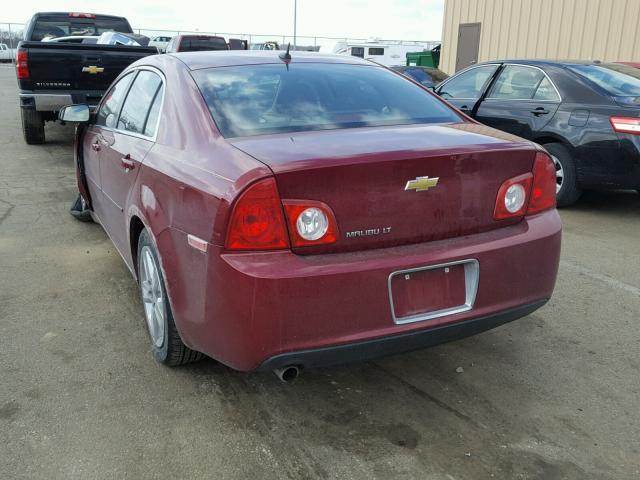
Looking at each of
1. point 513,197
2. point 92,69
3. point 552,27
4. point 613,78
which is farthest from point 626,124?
point 552,27

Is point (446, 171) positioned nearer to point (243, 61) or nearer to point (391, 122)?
point (391, 122)

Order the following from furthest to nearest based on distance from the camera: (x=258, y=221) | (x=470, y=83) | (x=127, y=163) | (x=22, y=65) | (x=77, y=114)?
(x=22, y=65), (x=470, y=83), (x=77, y=114), (x=127, y=163), (x=258, y=221)

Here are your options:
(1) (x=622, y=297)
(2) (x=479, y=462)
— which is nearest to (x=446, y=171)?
(2) (x=479, y=462)

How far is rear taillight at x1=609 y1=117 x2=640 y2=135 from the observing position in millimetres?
5580

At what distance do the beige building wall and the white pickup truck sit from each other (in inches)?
1170

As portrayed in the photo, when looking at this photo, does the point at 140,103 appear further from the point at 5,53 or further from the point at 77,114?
the point at 5,53

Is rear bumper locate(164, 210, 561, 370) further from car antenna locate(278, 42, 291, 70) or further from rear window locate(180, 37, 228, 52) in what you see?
rear window locate(180, 37, 228, 52)

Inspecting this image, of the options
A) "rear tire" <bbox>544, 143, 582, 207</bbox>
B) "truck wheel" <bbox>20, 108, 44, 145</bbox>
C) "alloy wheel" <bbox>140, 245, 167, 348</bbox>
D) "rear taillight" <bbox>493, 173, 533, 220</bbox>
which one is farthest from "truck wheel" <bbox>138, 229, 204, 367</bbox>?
"truck wheel" <bbox>20, 108, 44, 145</bbox>

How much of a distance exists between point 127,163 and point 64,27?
1020 centimetres

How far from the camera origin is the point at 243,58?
3.43m

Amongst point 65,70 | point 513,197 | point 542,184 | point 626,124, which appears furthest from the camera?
point 65,70

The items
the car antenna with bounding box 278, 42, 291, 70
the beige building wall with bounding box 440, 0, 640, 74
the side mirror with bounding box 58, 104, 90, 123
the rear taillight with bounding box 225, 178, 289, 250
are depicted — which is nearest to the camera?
the rear taillight with bounding box 225, 178, 289, 250

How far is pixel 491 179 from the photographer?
8.66ft

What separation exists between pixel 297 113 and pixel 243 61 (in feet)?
2.00
